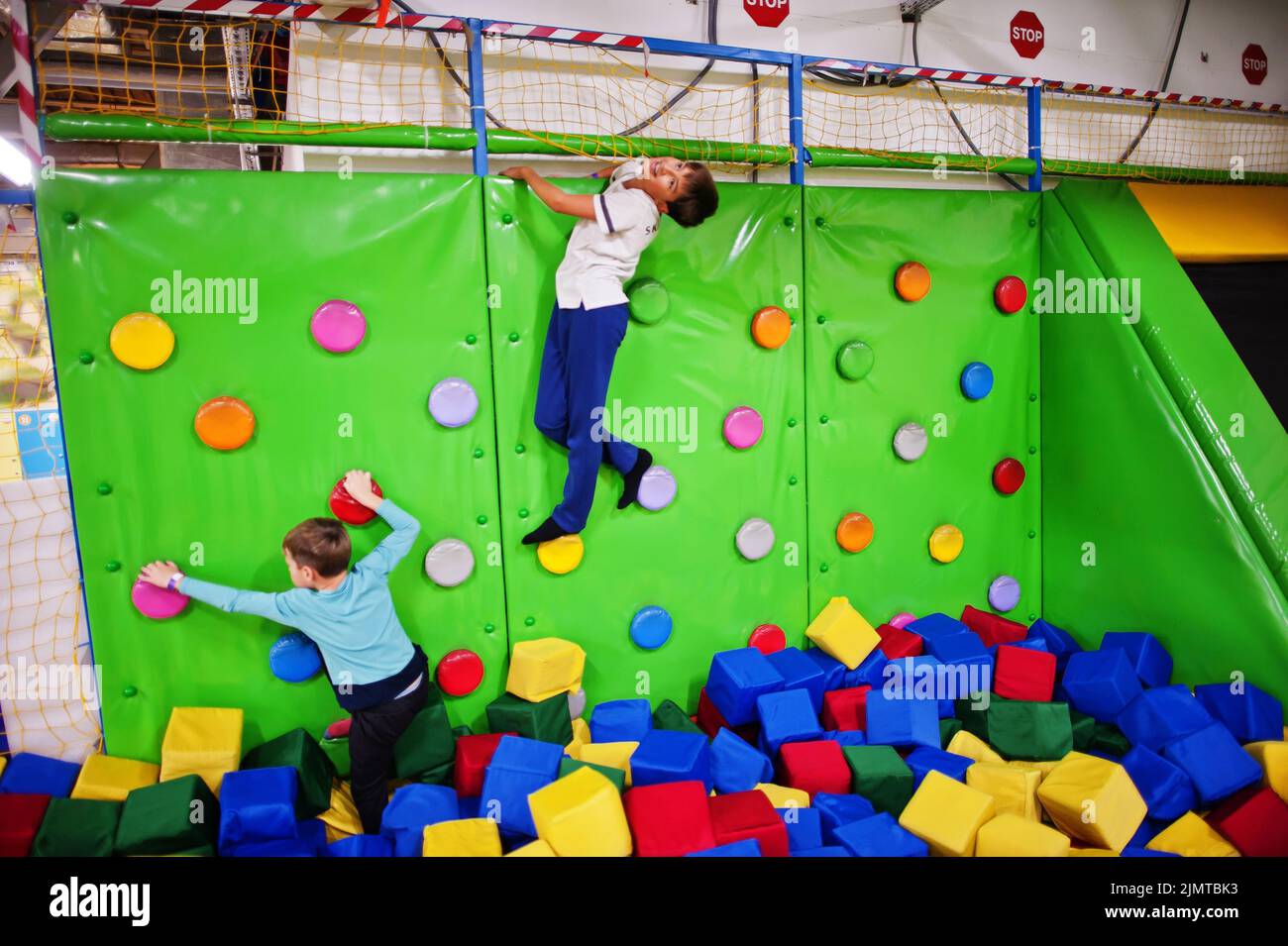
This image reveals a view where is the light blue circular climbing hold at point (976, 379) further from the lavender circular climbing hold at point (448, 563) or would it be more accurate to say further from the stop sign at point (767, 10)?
the lavender circular climbing hold at point (448, 563)

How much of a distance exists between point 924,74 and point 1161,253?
4.24ft

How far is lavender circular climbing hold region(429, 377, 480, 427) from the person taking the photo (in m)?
3.02

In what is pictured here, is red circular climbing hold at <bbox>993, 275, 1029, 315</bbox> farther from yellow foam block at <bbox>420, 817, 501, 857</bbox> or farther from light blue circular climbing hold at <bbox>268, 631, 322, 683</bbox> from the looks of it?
light blue circular climbing hold at <bbox>268, 631, 322, 683</bbox>

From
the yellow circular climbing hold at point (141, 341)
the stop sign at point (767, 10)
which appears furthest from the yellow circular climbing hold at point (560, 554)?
the stop sign at point (767, 10)

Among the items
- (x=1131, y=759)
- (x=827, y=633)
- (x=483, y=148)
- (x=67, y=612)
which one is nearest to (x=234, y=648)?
(x=67, y=612)

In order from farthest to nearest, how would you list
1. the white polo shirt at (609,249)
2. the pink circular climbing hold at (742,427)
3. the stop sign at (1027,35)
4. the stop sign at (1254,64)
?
the stop sign at (1254,64) → the stop sign at (1027,35) → the pink circular climbing hold at (742,427) → the white polo shirt at (609,249)

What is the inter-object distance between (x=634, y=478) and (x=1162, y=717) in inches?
81.7

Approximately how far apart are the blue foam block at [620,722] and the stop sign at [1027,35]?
13.9ft

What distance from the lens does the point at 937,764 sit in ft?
10.1

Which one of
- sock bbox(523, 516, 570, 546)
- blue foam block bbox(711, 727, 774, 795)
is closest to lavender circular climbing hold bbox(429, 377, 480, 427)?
sock bbox(523, 516, 570, 546)

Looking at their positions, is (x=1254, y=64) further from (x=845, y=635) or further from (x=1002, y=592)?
(x=845, y=635)

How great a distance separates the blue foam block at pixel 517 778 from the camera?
277 centimetres

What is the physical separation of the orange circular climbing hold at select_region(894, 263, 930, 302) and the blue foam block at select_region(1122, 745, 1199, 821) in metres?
1.90
